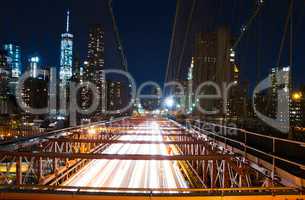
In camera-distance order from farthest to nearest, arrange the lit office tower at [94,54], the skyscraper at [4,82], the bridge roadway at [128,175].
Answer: the lit office tower at [94,54], the skyscraper at [4,82], the bridge roadway at [128,175]

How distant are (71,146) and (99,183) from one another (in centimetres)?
490

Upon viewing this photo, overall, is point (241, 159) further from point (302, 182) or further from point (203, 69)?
point (203, 69)

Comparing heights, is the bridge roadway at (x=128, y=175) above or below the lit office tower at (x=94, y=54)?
below

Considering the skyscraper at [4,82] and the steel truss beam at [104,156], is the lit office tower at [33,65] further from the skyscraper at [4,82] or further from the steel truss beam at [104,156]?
the steel truss beam at [104,156]

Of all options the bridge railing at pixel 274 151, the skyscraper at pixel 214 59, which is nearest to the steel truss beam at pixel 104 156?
the bridge railing at pixel 274 151

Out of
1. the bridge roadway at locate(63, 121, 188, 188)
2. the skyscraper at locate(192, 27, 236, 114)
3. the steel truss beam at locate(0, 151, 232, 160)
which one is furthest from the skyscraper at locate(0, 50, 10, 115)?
the steel truss beam at locate(0, 151, 232, 160)

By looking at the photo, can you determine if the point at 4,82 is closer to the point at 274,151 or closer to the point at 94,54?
the point at 94,54

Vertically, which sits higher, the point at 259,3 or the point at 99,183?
the point at 259,3

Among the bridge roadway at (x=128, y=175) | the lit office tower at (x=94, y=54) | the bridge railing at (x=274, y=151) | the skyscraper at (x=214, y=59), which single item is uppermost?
the lit office tower at (x=94, y=54)

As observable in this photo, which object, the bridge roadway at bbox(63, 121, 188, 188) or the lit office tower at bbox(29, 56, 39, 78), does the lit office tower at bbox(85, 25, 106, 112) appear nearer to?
the lit office tower at bbox(29, 56, 39, 78)

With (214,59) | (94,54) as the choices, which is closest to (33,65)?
(94,54)

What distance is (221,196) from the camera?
22.1 feet

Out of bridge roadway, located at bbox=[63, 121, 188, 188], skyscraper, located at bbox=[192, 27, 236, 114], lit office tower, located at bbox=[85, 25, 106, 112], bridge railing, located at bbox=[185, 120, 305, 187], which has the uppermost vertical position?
lit office tower, located at bbox=[85, 25, 106, 112]

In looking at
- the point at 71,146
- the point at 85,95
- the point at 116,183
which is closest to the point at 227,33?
the point at 71,146
